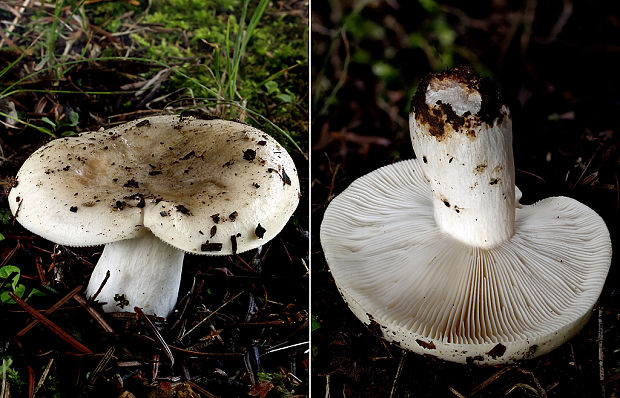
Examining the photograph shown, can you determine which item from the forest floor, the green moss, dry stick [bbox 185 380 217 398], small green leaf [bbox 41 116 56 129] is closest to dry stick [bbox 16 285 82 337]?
the forest floor

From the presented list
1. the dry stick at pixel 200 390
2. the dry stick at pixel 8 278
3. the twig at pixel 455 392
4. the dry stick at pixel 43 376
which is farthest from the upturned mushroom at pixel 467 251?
the dry stick at pixel 8 278

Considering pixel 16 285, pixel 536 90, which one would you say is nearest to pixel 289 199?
pixel 16 285

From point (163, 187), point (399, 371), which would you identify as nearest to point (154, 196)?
point (163, 187)

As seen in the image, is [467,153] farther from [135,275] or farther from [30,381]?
[30,381]

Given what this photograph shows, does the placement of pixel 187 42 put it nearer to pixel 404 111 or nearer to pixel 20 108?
pixel 20 108

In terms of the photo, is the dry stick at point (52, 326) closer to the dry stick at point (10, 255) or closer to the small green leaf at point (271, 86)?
the dry stick at point (10, 255)

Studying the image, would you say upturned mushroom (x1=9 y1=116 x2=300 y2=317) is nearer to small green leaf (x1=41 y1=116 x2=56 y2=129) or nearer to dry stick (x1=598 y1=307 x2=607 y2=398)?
small green leaf (x1=41 y1=116 x2=56 y2=129)
